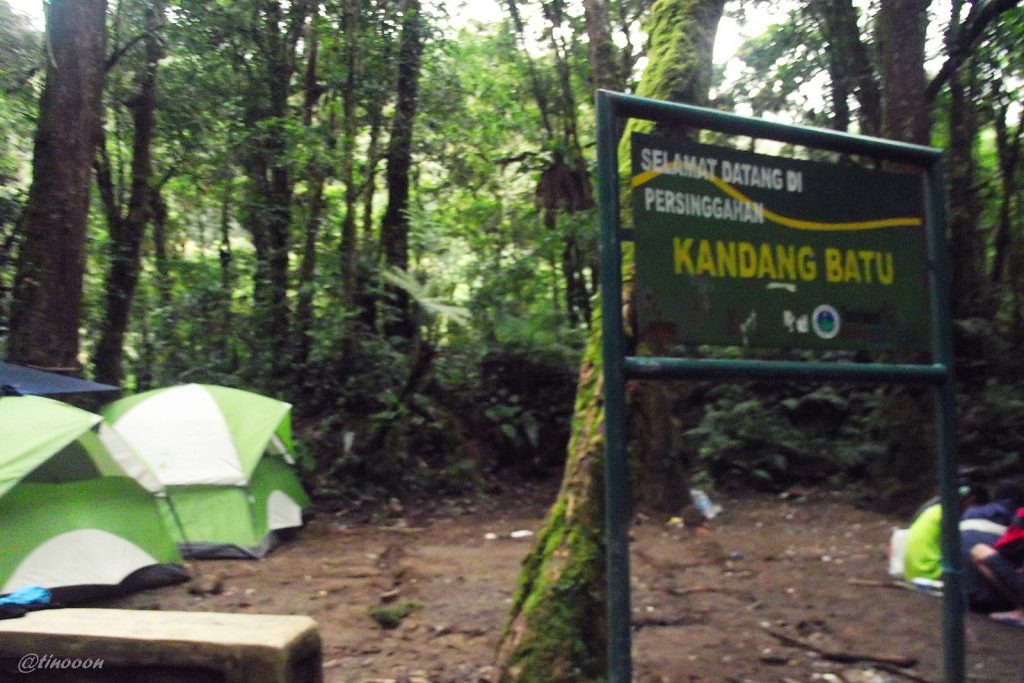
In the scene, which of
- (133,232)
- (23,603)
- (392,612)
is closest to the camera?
(23,603)

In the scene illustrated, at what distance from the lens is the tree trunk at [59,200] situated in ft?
25.7

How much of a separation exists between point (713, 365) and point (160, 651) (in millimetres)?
2297

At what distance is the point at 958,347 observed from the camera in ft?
33.0

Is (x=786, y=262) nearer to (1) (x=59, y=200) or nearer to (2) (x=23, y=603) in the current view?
(2) (x=23, y=603)

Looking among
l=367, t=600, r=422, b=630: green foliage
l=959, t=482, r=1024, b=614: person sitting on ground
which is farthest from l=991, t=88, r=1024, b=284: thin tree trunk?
l=367, t=600, r=422, b=630: green foliage

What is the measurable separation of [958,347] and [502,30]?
884 centimetres

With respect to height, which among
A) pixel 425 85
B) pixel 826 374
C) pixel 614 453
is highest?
pixel 425 85

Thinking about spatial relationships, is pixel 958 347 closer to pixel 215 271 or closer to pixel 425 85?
pixel 425 85

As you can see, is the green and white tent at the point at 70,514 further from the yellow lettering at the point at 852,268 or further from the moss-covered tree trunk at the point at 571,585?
the yellow lettering at the point at 852,268

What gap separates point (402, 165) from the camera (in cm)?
1250

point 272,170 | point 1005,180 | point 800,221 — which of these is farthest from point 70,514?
point 1005,180

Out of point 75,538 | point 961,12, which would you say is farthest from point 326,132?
point 961,12

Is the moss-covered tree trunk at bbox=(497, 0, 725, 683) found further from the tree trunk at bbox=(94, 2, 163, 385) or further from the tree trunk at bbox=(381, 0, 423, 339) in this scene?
the tree trunk at bbox=(94, 2, 163, 385)

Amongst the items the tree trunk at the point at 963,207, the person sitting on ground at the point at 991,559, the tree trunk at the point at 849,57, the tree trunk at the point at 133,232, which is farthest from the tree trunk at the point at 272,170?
the person sitting on ground at the point at 991,559
